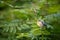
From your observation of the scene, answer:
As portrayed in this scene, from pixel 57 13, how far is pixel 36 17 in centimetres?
13

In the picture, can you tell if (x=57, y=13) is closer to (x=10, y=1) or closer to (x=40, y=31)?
(x=40, y=31)

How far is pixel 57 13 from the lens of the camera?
1100 mm

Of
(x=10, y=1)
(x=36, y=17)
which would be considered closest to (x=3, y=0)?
(x=10, y=1)

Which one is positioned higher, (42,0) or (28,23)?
(42,0)

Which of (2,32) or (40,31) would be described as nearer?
(40,31)

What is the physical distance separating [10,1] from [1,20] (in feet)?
0.63

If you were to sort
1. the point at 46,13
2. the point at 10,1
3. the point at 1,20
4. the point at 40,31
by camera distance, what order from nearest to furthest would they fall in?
the point at 40,31 → the point at 46,13 → the point at 1,20 → the point at 10,1

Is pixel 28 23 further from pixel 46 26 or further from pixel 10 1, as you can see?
pixel 10 1

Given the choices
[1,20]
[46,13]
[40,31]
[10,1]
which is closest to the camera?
[40,31]

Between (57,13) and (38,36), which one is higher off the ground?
(57,13)

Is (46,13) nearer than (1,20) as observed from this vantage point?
Yes

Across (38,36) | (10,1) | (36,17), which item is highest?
(10,1)

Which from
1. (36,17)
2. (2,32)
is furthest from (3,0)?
(36,17)

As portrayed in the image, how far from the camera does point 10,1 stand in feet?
4.74
